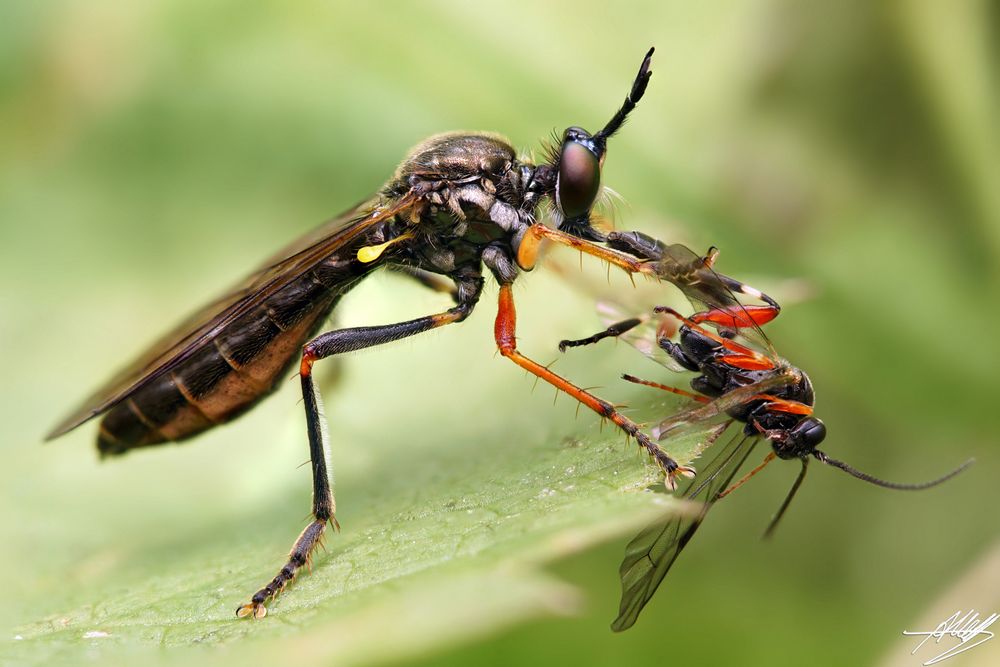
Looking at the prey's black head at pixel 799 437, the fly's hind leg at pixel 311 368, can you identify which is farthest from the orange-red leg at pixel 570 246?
the prey's black head at pixel 799 437

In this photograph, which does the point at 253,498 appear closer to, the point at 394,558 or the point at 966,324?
the point at 394,558

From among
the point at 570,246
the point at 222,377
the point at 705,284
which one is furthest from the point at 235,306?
the point at 705,284

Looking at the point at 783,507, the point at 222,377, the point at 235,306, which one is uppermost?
the point at 235,306

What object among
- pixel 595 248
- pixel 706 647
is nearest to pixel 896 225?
pixel 595 248

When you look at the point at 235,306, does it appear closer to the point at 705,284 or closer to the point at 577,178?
the point at 577,178

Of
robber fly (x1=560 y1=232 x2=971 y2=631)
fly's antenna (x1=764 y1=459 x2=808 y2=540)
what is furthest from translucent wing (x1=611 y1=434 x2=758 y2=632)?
fly's antenna (x1=764 y1=459 x2=808 y2=540)

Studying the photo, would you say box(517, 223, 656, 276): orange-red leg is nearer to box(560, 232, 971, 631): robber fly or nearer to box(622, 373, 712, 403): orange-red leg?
box(560, 232, 971, 631): robber fly

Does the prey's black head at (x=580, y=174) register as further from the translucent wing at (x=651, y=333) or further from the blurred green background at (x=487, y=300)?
the blurred green background at (x=487, y=300)

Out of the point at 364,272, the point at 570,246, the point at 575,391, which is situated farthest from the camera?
the point at 364,272
